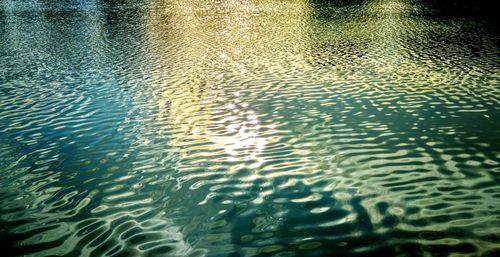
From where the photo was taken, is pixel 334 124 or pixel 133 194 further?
pixel 334 124

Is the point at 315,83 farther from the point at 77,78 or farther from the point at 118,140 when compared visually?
the point at 77,78

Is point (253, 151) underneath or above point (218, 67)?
underneath

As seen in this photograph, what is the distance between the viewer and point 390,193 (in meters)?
9.34

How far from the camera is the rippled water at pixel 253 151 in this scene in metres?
7.98

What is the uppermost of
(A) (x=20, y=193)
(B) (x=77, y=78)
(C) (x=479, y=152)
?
(B) (x=77, y=78)

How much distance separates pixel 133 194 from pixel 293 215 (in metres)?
4.30

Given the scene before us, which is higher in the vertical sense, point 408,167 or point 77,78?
point 77,78

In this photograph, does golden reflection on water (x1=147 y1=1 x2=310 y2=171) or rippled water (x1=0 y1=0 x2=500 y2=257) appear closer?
rippled water (x1=0 y1=0 x2=500 y2=257)

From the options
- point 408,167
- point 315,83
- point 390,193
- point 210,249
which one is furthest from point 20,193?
point 315,83

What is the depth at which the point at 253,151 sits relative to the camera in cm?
1184

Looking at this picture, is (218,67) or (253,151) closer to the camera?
(253,151)

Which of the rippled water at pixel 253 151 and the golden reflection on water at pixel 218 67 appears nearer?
the rippled water at pixel 253 151

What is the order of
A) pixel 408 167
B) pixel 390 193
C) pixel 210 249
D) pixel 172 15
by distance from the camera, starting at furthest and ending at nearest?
1. pixel 172 15
2. pixel 408 167
3. pixel 390 193
4. pixel 210 249

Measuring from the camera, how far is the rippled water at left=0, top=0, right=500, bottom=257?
26.2 ft
